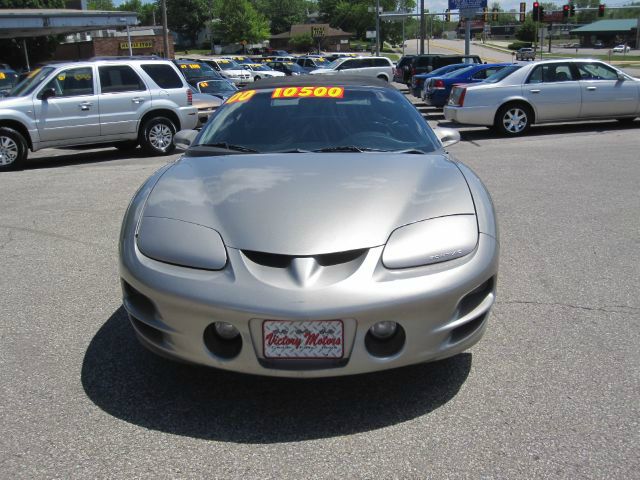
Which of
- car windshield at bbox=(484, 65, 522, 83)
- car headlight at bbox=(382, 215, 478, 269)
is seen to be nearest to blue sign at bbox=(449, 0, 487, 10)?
car windshield at bbox=(484, 65, 522, 83)

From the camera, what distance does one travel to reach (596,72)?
14211 millimetres

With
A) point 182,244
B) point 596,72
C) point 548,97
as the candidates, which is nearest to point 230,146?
point 182,244

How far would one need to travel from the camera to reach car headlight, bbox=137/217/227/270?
9.49 feet

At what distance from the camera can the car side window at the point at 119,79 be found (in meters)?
11.8

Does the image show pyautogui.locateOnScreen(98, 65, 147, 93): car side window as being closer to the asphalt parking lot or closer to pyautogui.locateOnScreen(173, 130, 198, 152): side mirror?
the asphalt parking lot

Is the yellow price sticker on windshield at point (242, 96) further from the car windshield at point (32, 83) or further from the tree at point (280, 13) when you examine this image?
the tree at point (280, 13)

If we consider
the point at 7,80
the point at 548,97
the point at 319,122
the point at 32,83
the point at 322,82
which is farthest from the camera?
the point at 7,80

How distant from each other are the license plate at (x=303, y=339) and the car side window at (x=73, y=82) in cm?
1011

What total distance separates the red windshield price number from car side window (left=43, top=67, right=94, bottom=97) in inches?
316

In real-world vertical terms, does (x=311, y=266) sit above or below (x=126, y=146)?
above

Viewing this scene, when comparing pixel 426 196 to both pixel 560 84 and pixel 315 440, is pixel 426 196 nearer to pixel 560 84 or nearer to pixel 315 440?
pixel 315 440

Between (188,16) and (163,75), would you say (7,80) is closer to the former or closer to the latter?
(163,75)

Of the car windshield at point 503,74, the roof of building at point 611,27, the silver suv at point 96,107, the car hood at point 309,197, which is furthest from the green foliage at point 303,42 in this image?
the car hood at point 309,197

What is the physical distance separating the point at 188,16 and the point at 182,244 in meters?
129
